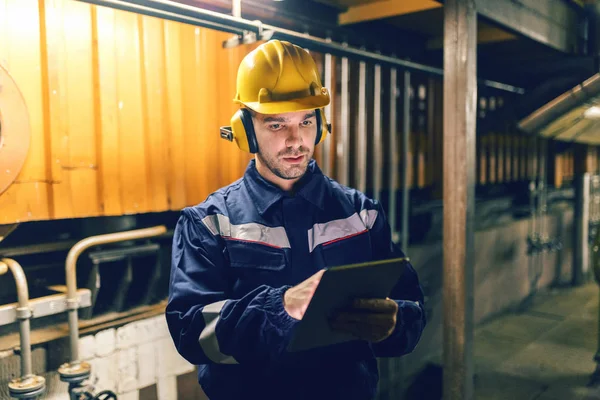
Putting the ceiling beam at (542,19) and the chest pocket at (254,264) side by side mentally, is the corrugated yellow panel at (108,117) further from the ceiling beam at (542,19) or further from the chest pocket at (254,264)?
the ceiling beam at (542,19)

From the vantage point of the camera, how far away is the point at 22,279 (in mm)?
2684

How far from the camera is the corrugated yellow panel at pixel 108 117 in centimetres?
295

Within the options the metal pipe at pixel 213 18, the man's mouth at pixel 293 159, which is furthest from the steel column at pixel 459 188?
the man's mouth at pixel 293 159

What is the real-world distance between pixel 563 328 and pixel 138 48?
696cm

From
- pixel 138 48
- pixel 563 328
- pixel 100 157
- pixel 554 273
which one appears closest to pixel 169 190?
pixel 100 157

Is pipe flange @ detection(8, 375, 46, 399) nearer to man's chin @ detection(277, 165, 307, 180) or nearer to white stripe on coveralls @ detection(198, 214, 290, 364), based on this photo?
white stripe on coveralls @ detection(198, 214, 290, 364)

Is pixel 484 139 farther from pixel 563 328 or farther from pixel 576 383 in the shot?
pixel 576 383

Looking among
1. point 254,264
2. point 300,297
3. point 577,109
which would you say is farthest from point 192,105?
point 577,109

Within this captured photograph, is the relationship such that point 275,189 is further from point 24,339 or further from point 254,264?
point 24,339

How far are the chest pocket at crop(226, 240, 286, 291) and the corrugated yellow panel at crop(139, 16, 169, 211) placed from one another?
5.17 feet

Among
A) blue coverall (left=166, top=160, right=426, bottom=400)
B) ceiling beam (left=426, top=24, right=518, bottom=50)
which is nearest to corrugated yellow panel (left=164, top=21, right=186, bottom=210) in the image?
blue coverall (left=166, top=160, right=426, bottom=400)

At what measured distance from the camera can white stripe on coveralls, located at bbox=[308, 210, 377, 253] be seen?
2014 millimetres

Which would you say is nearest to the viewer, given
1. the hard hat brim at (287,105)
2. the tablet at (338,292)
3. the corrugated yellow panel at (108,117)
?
the tablet at (338,292)

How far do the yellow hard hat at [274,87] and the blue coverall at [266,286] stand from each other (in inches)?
8.3
